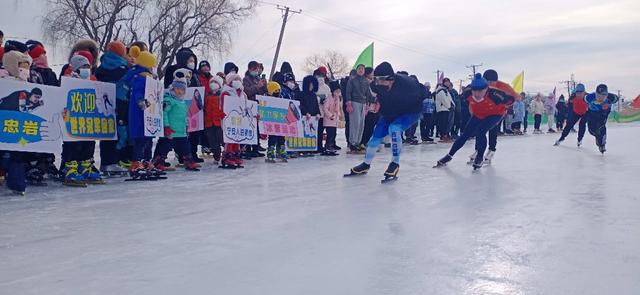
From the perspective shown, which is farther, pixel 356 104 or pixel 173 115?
pixel 356 104

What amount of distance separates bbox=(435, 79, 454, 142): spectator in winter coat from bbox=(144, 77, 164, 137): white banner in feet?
32.0

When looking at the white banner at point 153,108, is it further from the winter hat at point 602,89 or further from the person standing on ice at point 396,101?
the winter hat at point 602,89

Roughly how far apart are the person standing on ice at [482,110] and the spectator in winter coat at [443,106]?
647cm

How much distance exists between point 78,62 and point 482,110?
233 inches

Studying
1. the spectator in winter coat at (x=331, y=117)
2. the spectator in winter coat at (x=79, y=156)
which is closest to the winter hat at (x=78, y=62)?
the spectator in winter coat at (x=79, y=156)

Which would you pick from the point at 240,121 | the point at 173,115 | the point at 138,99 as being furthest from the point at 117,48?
the point at 240,121

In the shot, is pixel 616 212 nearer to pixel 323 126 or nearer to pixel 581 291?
pixel 581 291

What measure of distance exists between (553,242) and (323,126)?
27.2 feet

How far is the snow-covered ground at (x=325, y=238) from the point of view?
9.32 ft

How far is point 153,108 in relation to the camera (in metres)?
7.05

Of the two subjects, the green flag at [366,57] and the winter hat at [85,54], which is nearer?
the winter hat at [85,54]

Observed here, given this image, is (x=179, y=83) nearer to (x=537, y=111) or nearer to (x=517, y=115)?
(x=517, y=115)

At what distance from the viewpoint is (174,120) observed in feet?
25.0

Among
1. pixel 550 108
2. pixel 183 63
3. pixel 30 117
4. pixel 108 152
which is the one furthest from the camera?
pixel 550 108
